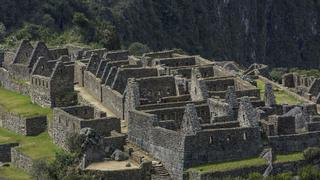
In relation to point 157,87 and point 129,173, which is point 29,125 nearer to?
point 157,87

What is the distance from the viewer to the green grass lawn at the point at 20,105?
68562mm

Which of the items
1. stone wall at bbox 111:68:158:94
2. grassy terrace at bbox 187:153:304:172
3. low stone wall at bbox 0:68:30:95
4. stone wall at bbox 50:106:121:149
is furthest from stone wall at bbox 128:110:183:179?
low stone wall at bbox 0:68:30:95

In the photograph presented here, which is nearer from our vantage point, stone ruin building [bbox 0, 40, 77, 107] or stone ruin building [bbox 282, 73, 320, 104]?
stone ruin building [bbox 0, 40, 77, 107]

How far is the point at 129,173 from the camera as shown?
55031 millimetres

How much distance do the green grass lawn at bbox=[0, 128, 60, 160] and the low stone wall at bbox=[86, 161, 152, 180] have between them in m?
5.64

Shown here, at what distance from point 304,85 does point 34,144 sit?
24067 millimetres

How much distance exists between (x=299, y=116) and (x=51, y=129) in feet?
44.5

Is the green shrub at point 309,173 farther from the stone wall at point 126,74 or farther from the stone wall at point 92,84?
the stone wall at point 92,84

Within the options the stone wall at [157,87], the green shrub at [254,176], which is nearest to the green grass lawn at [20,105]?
the stone wall at [157,87]

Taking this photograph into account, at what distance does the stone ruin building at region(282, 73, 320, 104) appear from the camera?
72781mm

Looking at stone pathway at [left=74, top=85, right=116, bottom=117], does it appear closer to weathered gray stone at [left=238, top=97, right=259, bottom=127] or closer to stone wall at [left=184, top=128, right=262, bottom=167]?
weathered gray stone at [left=238, top=97, right=259, bottom=127]

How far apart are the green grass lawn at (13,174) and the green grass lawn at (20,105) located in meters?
6.18

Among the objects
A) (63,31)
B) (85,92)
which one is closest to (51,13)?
(63,31)

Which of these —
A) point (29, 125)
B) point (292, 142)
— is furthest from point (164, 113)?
point (29, 125)
